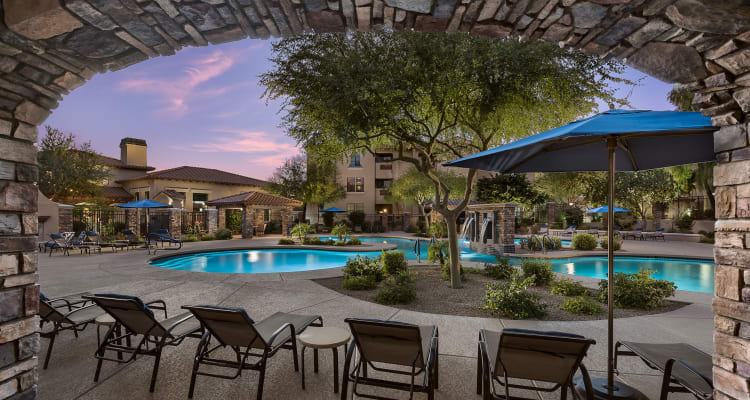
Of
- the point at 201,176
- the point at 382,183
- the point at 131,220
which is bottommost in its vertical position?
the point at 131,220

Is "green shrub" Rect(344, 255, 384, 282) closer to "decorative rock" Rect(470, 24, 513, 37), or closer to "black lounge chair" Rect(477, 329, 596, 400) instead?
"black lounge chair" Rect(477, 329, 596, 400)

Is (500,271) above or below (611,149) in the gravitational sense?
below

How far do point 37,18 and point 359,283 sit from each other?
255 inches

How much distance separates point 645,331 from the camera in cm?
471

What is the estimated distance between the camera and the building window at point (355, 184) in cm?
3300

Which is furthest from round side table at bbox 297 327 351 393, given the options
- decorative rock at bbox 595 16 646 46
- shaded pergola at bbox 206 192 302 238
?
shaded pergola at bbox 206 192 302 238

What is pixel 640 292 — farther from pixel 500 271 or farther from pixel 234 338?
pixel 234 338

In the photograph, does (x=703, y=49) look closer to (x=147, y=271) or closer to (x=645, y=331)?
(x=645, y=331)

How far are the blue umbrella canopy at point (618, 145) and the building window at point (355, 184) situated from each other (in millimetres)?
28903

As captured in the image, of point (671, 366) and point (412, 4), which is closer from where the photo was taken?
point (412, 4)

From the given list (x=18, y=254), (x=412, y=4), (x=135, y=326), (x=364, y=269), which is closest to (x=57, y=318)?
(x=135, y=326)

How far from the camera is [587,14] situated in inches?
88.2

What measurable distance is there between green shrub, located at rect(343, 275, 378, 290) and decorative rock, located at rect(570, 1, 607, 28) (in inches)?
247

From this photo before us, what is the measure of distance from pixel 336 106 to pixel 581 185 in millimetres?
20712
